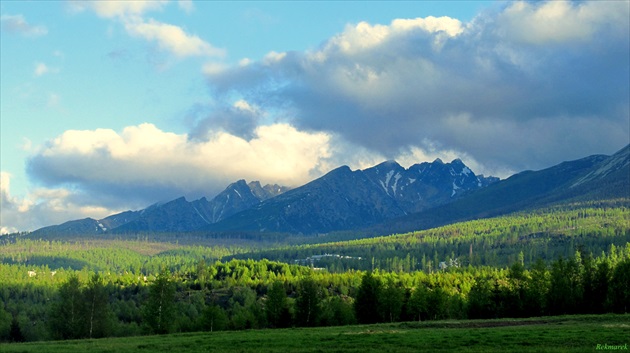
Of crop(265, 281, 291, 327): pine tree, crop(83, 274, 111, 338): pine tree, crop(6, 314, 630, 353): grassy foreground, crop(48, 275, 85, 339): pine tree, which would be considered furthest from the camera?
crop(265, 281, 291, 327): pine tree

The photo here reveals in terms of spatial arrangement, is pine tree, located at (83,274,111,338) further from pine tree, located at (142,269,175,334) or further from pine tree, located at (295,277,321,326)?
pine tree, located at (295,277,321,326)

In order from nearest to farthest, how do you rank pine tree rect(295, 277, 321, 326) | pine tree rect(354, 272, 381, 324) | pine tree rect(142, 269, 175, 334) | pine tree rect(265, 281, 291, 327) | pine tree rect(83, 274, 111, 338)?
pine tree rect(83, 274, 111, 338) < pine tree rect(142, 269, 175, 334) < pine tree rect(295, 277, 321, 326) < pine tree rect(265, 281, 291, 327) < pine tree rect(354, 272, 381, 324)

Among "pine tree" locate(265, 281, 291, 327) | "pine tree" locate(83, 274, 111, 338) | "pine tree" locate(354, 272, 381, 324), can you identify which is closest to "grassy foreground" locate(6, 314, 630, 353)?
"pine tree" locate(83, 274, 111, 338)

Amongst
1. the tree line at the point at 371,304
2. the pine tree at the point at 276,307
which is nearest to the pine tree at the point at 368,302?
the tree line at the point at 371,304

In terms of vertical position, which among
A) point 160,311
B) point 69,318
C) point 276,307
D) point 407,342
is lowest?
point 276,307

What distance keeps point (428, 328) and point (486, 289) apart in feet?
185

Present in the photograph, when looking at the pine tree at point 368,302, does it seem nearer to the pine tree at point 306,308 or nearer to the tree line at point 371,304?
the tree line at point 371,304

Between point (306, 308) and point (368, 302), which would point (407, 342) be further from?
point (368, 302)

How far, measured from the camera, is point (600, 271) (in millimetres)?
124125

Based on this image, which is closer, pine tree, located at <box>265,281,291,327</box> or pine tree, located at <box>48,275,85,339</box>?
pine tree, located at <box>48,275,85,339</box>

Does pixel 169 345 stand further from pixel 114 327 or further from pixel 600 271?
pixel 600 271

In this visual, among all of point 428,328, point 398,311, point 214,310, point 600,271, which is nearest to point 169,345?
point 428,328

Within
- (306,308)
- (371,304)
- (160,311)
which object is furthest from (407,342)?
(371,304)

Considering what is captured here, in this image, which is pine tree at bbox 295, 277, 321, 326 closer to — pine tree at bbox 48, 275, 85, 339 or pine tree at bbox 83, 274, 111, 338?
pine tree at bbox 83, 274, 111, 338
